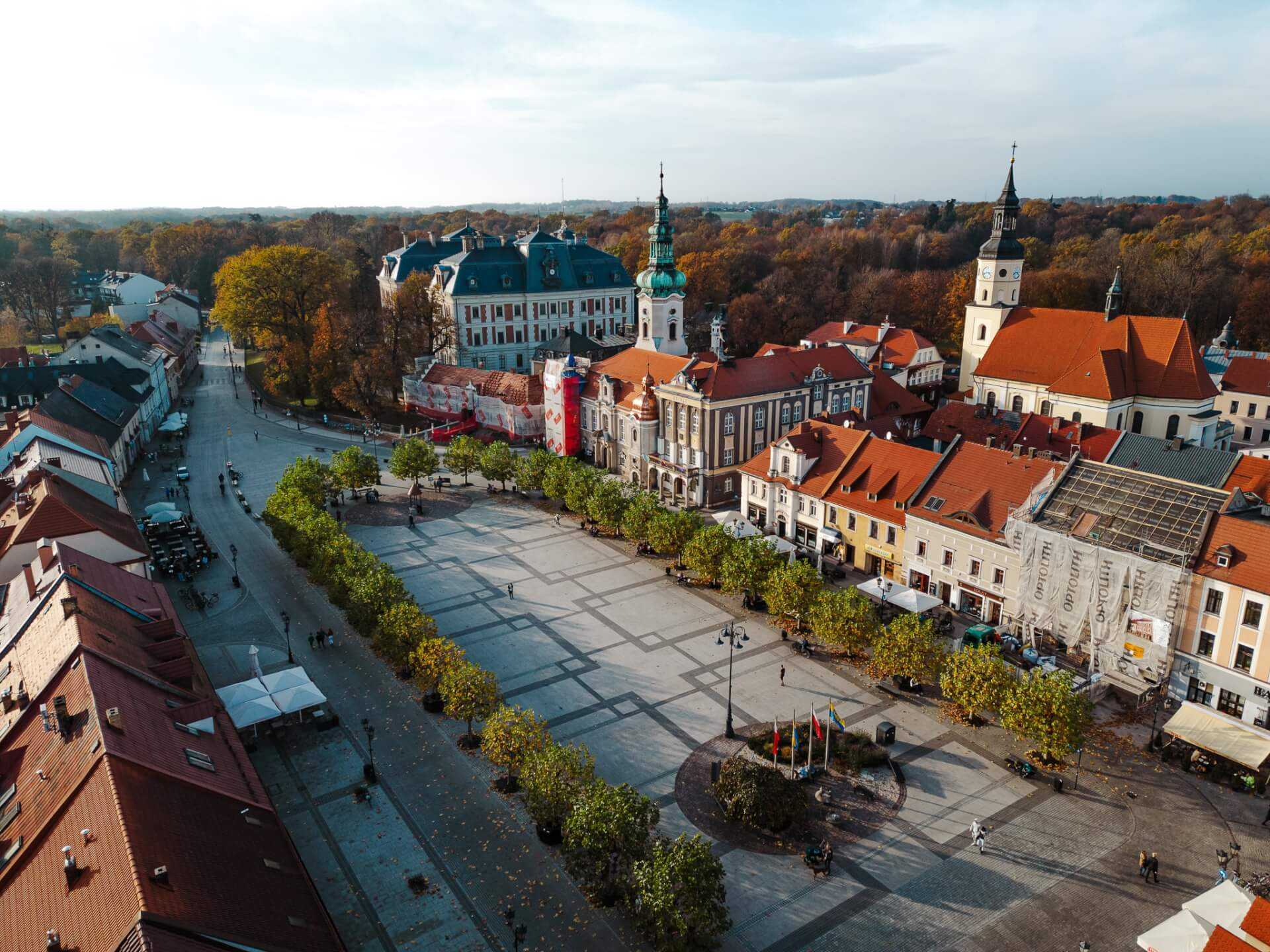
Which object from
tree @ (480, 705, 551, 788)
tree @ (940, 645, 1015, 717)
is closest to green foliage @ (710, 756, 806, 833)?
tree @ (480, 705, 551, 788)

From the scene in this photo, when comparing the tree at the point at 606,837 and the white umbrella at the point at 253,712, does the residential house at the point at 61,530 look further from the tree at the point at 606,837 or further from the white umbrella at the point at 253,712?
the tree at the point at 606,837

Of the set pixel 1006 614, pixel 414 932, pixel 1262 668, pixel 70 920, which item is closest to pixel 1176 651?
pixel 1262 668

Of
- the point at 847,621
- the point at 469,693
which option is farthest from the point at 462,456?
the point at 847,621

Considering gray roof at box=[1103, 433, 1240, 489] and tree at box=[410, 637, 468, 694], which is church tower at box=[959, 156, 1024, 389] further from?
tree at box=[410, 637, 468, 694]

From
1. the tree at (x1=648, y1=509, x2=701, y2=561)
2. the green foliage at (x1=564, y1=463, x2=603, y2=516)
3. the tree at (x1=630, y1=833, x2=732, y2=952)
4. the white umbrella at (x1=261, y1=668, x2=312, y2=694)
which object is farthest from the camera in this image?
the green foliage at (x1=564, y1=463, x2=603, y2=516)

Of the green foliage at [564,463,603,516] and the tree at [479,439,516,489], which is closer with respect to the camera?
the green foliage at [564,463,603,516]
